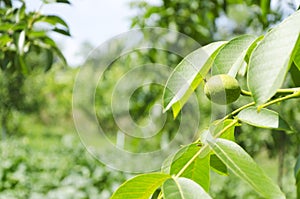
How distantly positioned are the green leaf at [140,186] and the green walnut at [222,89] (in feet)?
0.47

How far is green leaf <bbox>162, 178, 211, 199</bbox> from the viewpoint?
1.75 ft

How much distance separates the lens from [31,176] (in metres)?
4.34

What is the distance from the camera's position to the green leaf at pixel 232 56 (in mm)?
663

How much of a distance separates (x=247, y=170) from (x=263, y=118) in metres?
0.12

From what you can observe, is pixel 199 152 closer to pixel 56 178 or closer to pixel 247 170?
pixel 247 170

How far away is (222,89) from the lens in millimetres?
650

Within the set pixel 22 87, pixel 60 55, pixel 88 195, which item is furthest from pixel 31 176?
pixel 22 87

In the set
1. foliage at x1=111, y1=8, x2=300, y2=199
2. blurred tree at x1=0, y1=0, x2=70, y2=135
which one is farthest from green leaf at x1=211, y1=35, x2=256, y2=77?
blurred tree at x1=0, y1=0, x2=70, y2=135

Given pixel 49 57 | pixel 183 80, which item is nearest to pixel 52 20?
pixel 49 57

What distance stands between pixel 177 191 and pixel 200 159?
12 centimetres

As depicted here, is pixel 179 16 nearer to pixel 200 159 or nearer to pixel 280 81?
pixel 200 159

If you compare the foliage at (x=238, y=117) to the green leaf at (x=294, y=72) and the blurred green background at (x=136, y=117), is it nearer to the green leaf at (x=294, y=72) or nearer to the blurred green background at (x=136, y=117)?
the green leaf at (x=294, y=72)

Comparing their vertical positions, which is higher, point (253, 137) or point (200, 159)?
point (200, 159)

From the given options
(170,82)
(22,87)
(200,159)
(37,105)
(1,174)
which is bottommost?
(37,105)
